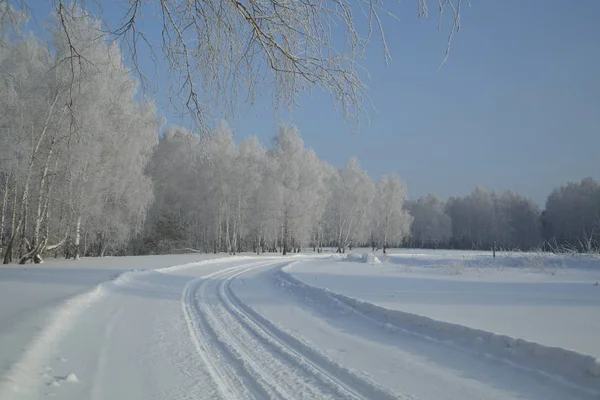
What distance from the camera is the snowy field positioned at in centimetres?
381

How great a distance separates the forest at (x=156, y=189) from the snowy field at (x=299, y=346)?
7.16 ft

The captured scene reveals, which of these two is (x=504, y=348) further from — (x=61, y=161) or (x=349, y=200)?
(x=349, y=200)

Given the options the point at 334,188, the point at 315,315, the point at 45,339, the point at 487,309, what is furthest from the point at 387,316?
the point at 334,188

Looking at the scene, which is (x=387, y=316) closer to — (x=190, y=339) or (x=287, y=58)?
(x=190, y=339)

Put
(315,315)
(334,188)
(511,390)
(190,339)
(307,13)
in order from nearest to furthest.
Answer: (307,13)
(511,390)
(190,339)
(315,315)
(334,188)

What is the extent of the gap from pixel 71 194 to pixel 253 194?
72.5ft

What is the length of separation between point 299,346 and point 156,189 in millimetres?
36895

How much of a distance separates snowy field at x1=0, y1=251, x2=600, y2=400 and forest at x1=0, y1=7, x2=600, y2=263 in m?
2.18

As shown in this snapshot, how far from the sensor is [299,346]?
17.7 ft

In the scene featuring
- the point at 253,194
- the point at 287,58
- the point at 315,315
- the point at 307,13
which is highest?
the point at 253,194

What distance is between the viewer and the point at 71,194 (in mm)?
19766

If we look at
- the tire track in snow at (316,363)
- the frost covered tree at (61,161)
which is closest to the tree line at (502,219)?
the frost covered tree at (61,161)

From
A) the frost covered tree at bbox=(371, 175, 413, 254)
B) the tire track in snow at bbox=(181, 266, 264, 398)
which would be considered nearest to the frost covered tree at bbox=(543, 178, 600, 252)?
the frost covered tree at bbox=(371, 175, 413, 254)

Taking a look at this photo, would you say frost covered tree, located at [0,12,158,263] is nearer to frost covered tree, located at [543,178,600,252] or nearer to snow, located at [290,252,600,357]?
snow, located at [290,252,600,357]
